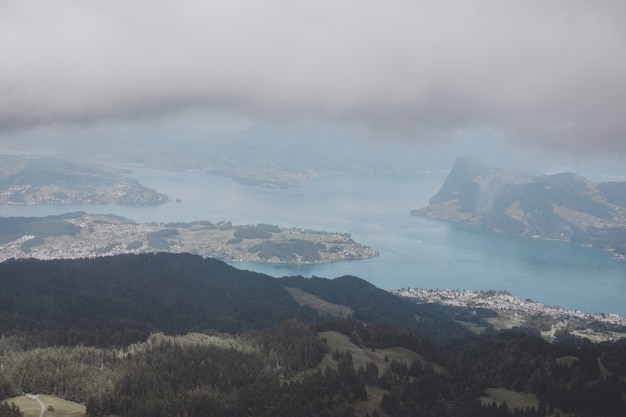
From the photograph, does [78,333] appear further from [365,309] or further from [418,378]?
[365,309]

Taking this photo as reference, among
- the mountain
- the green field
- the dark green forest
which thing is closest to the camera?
the green field

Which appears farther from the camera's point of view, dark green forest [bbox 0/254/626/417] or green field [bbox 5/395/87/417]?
dark green forest [bbox 0/254/626/417]

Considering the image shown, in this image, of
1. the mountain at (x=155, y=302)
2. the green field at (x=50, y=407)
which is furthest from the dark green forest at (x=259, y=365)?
the green field at (x=50, y=407)

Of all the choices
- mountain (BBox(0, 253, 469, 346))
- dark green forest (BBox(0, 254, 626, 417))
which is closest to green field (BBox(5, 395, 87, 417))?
dark green forest (BBox(0, 254, 626, 417))

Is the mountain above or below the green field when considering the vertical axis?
below

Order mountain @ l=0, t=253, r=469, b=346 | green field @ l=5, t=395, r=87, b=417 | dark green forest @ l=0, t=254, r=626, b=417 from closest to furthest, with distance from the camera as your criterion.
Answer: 1. green field @ l=5, t=395, r=87, b=417
2. dark green forest @ l=0, t=254, r=626, b=417
3. mountain @ l=0, t=253, r=469, b=346

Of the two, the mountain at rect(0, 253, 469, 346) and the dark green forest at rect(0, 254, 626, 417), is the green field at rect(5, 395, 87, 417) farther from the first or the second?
the mountain at rect(0, 253, 469, 346)

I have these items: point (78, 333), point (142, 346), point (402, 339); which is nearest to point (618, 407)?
point (402, 339)

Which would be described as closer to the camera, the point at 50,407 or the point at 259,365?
the point at 50,407

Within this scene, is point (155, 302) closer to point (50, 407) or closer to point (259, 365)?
point (259, 365)

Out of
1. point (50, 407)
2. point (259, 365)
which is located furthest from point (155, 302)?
point (50, 407)
